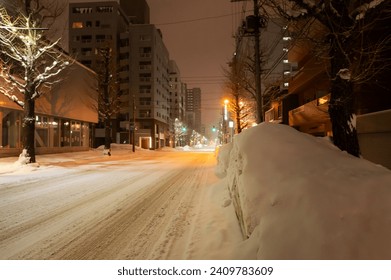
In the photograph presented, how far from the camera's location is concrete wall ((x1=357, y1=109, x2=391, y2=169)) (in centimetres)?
813

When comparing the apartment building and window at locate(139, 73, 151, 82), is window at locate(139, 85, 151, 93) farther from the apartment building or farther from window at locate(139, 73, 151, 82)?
the apartment building

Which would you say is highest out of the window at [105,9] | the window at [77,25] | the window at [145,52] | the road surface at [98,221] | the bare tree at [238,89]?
the window at [105,9]

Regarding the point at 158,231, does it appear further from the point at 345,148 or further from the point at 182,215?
the point at 345,148

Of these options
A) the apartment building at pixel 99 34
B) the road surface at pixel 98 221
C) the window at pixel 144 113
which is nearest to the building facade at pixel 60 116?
the road surface at pixel 98 221

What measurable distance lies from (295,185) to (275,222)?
26.6 inches

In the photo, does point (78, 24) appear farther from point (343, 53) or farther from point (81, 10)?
point (343, 53)

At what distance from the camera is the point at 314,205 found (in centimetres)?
335

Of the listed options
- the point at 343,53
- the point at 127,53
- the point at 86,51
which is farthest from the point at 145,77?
the point at 343,53

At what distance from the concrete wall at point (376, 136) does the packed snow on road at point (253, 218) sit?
444 centimetres

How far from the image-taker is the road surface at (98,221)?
13.2 ft

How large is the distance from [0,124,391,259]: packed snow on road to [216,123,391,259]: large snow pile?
0.01m

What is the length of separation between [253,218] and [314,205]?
33.5 inches

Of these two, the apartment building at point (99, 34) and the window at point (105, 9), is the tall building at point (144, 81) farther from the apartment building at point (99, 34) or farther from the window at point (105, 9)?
the window at point (105, 9)

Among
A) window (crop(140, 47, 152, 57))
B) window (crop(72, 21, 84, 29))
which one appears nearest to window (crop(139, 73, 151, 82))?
window (crop(140, 47, 152, 57))
